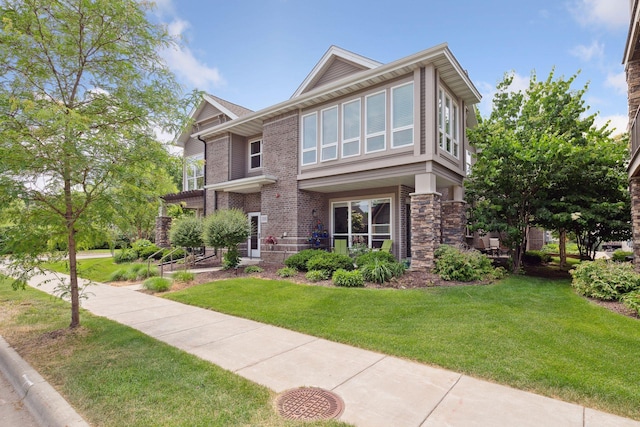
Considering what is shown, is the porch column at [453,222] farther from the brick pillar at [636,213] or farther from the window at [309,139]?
the window at [309,139]

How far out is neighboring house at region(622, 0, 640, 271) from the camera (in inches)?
318

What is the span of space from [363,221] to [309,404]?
1096 cm

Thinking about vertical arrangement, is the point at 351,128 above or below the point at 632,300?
above

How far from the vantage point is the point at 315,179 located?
42.0 ft

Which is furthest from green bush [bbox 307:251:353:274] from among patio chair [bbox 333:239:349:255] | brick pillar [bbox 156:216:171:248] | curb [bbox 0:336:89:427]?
brick pillar [bbox 156:216:171:248]

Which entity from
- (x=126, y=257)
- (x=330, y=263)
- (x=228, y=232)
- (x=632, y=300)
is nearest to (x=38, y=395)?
(x=330, y=263)

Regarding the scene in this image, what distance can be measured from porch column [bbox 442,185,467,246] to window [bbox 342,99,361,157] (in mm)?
3627

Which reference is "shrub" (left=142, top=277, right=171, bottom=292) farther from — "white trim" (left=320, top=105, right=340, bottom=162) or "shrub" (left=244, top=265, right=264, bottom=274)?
"white trim" (left=320, top=105, right=340, bottom=162)

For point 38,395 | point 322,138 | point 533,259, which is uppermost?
point 322,138

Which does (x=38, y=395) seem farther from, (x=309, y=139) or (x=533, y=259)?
(x=533, y=259)

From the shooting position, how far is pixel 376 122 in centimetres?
1131

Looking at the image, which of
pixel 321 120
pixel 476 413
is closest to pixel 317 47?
pixel 321 120

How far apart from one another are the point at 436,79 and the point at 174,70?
7.76 metres

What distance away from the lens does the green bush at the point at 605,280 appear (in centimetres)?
703
